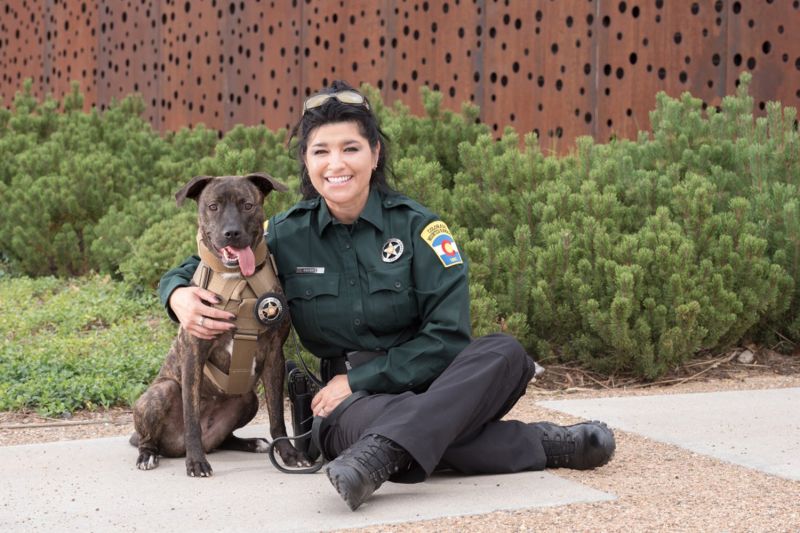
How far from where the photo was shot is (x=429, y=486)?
151 inches

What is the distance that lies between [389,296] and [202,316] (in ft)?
2.34

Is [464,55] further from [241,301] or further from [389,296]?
[241,301]

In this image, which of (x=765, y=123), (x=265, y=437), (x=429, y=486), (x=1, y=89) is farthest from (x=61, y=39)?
(x=429, y=486)

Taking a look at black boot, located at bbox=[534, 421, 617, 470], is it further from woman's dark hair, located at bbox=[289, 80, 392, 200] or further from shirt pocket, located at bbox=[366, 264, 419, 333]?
woman's dark hair, located at bbox=[289, 80, 392, 200]

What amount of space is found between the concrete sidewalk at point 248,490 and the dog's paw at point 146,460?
0.10 ft

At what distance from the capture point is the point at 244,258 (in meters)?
3.92

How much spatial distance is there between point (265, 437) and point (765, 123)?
437 centimetres

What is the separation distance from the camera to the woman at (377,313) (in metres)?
3.89

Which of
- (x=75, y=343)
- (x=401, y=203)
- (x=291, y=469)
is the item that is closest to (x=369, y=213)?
(x=401, y=203)

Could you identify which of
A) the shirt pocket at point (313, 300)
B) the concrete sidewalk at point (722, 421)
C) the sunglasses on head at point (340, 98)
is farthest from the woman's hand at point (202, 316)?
the concrete sidewalk at point (722, 421)

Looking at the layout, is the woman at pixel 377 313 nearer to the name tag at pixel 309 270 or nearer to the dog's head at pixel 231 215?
the name tag at pixel 309 270

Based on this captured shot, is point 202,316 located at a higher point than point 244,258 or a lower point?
lower

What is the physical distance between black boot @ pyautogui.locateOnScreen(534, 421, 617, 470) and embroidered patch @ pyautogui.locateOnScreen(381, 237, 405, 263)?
2.85 ft

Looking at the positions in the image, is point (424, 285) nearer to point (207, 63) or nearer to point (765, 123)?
point (765, 123)
